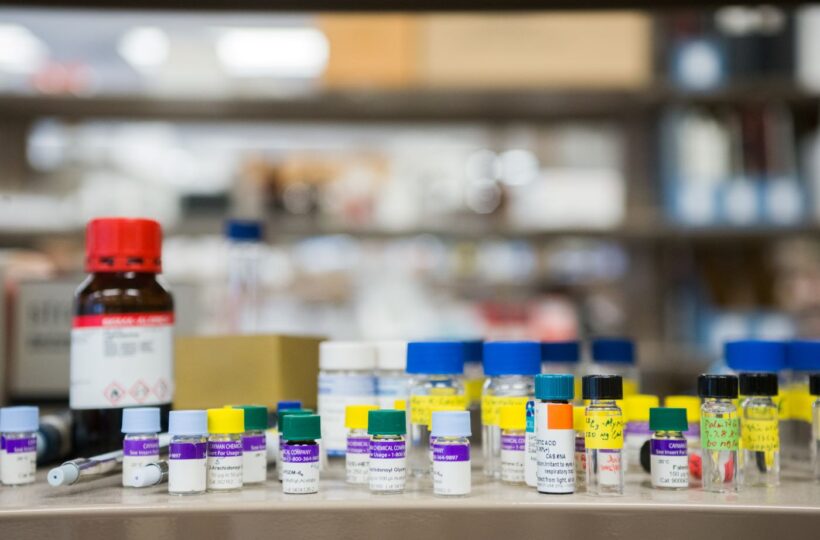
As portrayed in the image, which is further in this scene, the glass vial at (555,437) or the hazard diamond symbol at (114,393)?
the hazard diamond symbol at (114,393)

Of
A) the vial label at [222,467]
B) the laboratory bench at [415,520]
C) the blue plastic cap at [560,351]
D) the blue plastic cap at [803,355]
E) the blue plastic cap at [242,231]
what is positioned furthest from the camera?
the blue plastic cap at [242,231]

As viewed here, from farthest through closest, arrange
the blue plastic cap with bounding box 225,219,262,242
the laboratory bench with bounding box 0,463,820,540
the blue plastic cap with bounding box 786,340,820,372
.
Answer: the blue plastic cap with bounding box 225,219,262,242 < the blue plastic cap with bounding box 786,340,820,372 < the laboratory bench with bounding box 0,463,820,540

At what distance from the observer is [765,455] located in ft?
2.40

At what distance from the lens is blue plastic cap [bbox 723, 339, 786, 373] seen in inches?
30.9

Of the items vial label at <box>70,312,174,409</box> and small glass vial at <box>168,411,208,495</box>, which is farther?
vial label at <box>70,312,174,409</box>

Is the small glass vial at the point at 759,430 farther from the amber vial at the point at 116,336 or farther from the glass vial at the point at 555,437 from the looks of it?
the amber vial at the point at 116,336

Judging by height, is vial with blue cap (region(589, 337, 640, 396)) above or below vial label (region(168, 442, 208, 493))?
above

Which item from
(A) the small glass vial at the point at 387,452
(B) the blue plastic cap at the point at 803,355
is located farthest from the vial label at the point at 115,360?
(B) the blue plastic cap at the point at 803,355

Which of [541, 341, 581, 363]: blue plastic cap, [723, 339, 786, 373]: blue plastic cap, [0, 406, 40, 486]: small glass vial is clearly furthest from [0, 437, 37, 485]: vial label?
[723, 339, 786, 373]: blue plastic cap

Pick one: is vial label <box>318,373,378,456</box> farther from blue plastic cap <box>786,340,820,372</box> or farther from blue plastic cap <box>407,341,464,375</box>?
blue plastic cap <box>786,340,820,372</box>

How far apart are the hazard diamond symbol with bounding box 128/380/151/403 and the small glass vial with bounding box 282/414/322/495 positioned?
190mm

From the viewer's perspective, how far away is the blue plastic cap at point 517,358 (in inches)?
30.2

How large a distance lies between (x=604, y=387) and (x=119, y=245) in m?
0.47

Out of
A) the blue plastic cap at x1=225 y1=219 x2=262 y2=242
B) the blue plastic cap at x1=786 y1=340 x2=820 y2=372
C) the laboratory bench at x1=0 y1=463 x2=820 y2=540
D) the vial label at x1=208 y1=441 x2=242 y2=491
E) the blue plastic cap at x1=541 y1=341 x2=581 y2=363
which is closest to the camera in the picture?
the laboratory bench at x1=0 y1=463 x2=820 y2=540
